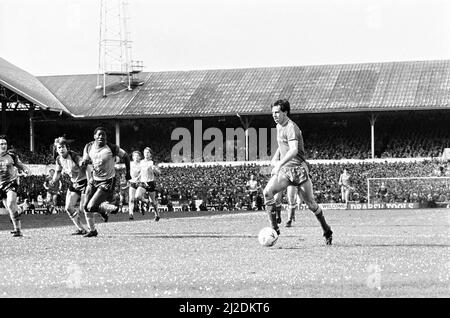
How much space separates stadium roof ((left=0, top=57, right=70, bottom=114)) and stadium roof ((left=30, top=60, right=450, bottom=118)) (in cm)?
107

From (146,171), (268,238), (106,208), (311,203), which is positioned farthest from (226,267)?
(146,171)

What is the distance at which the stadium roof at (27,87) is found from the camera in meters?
51.0

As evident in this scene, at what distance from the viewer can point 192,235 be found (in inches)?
725

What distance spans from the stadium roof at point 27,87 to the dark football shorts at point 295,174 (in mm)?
38340

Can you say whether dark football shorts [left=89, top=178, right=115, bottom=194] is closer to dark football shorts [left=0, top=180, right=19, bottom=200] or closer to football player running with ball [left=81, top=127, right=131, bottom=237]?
football player running with ball [left=81, top=127, right=131, bottom=237]

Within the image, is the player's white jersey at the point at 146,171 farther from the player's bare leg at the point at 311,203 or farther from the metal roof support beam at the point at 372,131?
the metal roof support beam at the point at 372,131

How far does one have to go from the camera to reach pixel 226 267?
1112 centimetres

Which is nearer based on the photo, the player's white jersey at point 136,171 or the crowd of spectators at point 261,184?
the player's white jersey at point 136,171

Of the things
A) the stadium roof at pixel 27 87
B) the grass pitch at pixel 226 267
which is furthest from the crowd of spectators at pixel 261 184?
the grass pitch at pixel 226 267

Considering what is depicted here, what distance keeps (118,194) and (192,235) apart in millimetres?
26658

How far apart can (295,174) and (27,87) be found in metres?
41.6

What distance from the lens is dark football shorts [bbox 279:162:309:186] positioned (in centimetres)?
1441

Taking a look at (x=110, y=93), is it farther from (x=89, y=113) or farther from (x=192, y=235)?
(x=192, y=235)

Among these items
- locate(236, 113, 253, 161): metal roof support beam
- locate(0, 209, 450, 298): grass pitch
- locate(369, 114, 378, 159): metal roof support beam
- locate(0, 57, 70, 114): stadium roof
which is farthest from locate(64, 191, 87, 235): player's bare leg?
locate(0, 57, 70, 114): stadium roof
